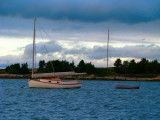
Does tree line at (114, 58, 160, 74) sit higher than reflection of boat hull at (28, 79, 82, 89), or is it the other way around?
tree line at (114, 58, 160, 74)

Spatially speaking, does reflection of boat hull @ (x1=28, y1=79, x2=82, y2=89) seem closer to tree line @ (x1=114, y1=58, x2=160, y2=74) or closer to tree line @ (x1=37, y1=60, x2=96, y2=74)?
tree line @ (x1=37, y1=60, x2=96, y2=74)

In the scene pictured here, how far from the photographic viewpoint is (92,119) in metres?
30.4

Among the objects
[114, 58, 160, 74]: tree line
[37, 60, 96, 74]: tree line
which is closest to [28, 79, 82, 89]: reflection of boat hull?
[37, 60, 96, 74]: tree line

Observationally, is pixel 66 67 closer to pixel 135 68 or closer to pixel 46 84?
pixel 135 68

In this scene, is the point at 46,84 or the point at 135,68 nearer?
the point at 46,84

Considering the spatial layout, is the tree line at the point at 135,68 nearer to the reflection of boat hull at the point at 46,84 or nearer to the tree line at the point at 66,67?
the tree line at the point at 66,67

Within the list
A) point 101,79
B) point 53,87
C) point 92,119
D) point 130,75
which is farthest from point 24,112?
point 130,75

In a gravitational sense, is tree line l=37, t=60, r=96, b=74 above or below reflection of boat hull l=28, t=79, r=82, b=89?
above

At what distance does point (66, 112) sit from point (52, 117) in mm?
3821

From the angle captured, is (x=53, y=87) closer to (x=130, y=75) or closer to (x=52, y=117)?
(x=52, y=117)

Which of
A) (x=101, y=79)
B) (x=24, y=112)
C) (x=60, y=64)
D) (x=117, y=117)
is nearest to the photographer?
(x=117, y=117)

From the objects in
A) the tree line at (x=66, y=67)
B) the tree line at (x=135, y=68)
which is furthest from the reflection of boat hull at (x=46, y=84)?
the tree line at (x=135, y=68)

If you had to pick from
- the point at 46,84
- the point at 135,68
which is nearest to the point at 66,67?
the point at 135,68

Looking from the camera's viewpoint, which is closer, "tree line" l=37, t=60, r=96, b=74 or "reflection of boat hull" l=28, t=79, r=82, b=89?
"reflection of boat hull" l=28, t=79, r=82, b=89
